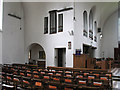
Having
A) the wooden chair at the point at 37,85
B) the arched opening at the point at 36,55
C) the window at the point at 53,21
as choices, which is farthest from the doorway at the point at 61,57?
the wooden chair at the point at 37,85

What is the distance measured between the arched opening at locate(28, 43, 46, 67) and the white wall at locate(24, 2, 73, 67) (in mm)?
1217

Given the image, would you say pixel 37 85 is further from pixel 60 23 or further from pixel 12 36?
pixel 12 36

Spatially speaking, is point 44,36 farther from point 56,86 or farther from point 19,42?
point 56,86

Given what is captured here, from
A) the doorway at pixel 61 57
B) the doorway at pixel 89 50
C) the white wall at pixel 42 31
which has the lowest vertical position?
the doorway at pixel 61 57

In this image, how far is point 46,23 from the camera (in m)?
14.7

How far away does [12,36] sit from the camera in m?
14.2

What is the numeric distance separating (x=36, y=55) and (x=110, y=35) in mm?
11641

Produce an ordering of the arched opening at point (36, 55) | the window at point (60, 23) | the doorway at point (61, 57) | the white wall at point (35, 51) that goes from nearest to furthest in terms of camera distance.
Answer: the window at point (60, 23), the doorway at point (61, 57), the arched opening at point (36, 55), the white wall at point (35, 51)

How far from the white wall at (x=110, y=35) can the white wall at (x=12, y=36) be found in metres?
12.5

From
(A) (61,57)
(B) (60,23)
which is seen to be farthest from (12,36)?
(A) (61,57)

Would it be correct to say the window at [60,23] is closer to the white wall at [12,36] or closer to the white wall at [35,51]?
the white wall at [35,51]

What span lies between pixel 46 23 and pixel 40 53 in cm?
370

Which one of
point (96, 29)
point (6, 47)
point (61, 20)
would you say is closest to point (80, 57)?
point (61, 20)

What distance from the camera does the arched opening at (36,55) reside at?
1614 centimetres
